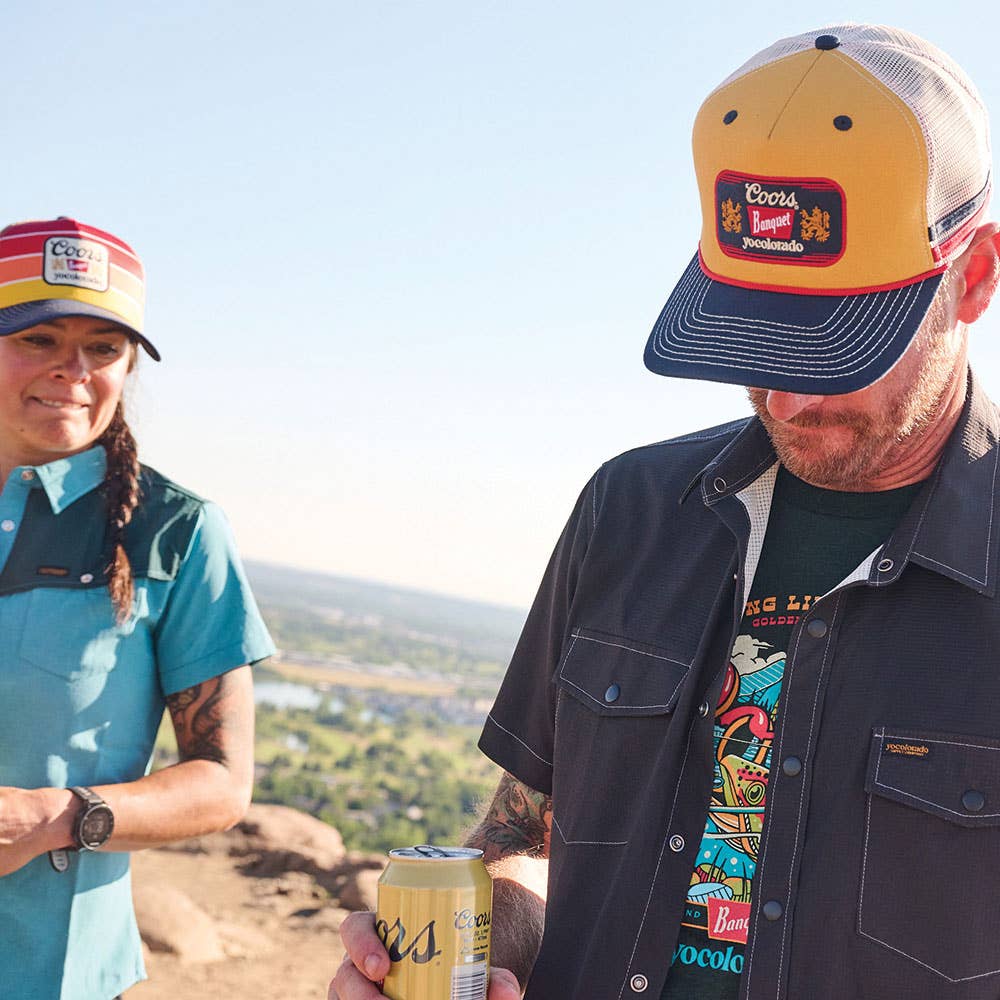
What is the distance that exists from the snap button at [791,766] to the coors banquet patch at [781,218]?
74 cm

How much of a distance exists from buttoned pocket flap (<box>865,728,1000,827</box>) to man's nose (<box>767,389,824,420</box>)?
0.50 metres

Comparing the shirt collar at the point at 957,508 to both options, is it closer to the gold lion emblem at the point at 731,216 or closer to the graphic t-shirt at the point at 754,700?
the graphic t-shirt at the point at 754,700

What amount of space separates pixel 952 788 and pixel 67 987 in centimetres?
211

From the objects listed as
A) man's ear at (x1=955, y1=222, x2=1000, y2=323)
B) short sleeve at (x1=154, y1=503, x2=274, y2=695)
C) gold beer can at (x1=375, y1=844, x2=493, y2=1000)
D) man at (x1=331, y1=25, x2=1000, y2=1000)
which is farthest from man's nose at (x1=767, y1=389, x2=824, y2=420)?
short sleeve at (x1=154, y1=503, x2=274, y2=695)

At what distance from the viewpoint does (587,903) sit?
6.29ft

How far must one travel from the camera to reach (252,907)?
8.00 metres

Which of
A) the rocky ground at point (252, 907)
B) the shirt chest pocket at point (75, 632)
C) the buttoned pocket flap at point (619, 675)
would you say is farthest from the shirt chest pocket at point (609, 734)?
the rocky ground at point (252, 907)

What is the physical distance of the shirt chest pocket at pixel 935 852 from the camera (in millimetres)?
1589

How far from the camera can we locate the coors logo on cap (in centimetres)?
316

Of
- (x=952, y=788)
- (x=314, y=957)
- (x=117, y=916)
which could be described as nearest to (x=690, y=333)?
(x=952, y=788)

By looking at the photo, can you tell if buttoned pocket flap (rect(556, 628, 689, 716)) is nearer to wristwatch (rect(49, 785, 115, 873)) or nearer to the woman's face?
wristwatch (rect(49, 785, 115, 873))

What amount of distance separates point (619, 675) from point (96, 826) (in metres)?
1.45

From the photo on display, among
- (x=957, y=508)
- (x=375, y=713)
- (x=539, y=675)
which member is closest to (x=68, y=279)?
(x=539, y=675)

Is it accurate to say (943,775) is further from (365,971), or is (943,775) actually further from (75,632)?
(75,632)
